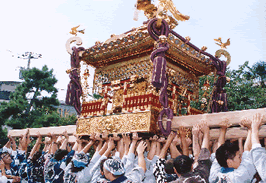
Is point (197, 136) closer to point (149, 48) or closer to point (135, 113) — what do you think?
point (135, 113)

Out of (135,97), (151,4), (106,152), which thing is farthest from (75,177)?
(151,4)

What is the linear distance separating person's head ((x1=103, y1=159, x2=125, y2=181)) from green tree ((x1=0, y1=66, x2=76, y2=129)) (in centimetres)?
1550

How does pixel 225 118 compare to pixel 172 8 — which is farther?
pixel 172 8

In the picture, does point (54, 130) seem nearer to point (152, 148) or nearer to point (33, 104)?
point (152, 148)

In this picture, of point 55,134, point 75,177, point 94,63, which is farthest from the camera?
point 55,134

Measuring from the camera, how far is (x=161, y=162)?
343 centimetres

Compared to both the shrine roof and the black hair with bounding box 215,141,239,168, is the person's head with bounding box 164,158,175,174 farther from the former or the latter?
the shrine roof

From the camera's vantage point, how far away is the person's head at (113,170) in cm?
310

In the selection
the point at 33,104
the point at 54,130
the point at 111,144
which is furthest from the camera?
the point at 33,104

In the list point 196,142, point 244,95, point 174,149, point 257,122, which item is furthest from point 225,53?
point 244,95

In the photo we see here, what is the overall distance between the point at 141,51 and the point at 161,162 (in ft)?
7.41

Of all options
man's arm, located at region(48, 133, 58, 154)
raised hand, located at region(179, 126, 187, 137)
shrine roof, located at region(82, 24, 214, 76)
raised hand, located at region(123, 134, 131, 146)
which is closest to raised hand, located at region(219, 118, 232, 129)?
raised hand, located at region(179, 126, 187, 137)

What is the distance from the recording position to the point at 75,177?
4105mm

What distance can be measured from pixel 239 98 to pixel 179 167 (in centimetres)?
923
